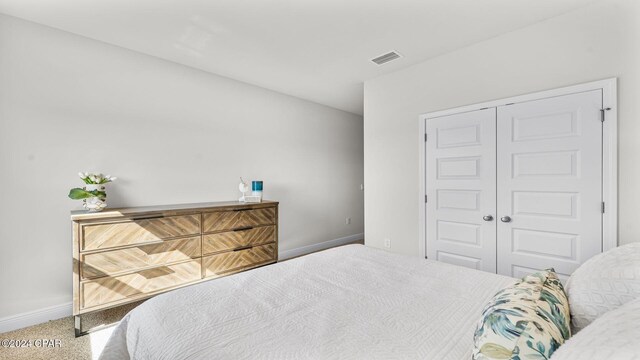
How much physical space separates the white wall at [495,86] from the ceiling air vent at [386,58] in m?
0.34

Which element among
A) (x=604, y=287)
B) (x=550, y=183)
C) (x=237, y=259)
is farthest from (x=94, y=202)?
(x=550, y=183)

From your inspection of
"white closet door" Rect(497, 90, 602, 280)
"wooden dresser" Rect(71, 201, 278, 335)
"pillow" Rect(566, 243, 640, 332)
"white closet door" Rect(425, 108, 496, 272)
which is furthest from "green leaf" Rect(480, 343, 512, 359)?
"wooden dresser" Rect(71, 201, 278, 335)

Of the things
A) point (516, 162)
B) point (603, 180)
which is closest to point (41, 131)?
point (516, 162)

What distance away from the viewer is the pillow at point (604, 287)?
0.87m

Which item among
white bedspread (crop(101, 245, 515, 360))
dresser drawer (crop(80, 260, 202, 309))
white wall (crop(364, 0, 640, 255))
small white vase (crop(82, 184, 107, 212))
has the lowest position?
dresser drawer (crop(80, 260, 202, 309))

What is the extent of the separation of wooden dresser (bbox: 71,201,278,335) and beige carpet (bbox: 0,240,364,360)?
0.13 metres

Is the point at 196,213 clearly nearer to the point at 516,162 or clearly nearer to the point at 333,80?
the point at 333,80

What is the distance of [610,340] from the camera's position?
58cm

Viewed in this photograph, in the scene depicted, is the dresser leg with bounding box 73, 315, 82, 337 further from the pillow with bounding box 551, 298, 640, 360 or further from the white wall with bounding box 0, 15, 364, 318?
the pillow with bounding box 551, 298, 640, 360

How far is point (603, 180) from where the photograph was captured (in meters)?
2.09

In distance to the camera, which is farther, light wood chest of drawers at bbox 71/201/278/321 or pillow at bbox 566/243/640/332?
light wood chest of drawers at bbox 71/201/278/321

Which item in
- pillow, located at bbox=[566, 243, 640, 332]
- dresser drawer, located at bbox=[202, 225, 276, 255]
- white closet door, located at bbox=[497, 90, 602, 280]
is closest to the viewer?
pillow, located at bbox=[566, 243, 640, 332]

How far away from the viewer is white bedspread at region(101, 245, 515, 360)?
3.06 feet

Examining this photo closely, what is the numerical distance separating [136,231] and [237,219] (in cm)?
101
